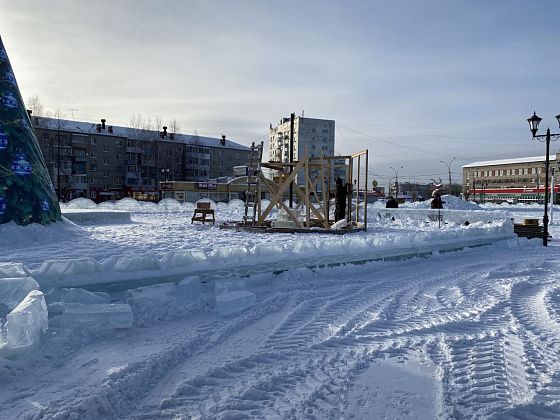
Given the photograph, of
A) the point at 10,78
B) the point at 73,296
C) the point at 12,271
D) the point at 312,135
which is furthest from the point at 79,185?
the point at 73,296

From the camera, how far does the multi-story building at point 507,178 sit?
265ft

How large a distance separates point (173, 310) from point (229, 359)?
1.39 metres

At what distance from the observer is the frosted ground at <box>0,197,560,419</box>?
2.61 metres

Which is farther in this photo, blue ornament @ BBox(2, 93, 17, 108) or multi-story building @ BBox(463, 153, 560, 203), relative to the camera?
multi-story building @ BBox(463, 153, 560, 203)

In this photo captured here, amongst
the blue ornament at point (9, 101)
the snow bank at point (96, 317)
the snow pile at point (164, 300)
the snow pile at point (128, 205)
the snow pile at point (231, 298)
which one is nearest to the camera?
the snow bank at point (96, 317)

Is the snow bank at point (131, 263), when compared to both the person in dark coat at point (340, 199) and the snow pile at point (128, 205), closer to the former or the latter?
the person in dark coat at point (340, 199)

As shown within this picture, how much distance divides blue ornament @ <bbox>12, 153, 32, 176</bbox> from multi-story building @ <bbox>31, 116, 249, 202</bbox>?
132 feet

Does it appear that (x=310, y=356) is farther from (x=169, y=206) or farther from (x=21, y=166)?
(x=169, y=206)

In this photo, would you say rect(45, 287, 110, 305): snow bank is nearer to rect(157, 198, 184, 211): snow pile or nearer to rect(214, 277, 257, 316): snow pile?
rect(214, 277, 257, 316): snow pile

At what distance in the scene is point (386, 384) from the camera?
294 centimetres

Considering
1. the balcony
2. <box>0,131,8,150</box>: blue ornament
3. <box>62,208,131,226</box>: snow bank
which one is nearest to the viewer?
<box>0,131,8,150</box>: blue ornament

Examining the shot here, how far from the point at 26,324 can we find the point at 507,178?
103403mm

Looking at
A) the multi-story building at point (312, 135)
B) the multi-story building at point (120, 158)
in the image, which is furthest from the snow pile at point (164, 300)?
the multi-story building at point (312, 135)

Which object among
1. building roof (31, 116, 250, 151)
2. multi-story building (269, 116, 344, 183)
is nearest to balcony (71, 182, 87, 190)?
building roof (31, 116, 250, 151)
